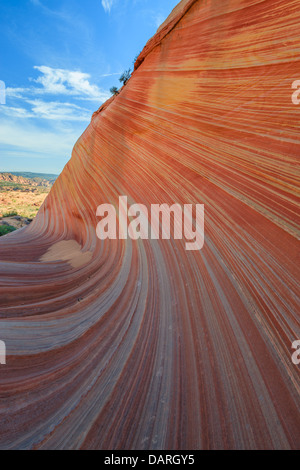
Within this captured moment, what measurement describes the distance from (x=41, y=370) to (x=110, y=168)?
3.95 metres

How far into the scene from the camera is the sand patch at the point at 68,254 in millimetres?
3402

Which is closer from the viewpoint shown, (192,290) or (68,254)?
(192,290)

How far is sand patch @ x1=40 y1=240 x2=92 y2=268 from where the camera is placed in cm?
340

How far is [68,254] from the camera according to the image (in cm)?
381

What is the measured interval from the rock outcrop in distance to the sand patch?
7 cm

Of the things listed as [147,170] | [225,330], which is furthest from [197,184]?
[225,330]

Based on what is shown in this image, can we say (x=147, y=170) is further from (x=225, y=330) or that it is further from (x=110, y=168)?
(x=225, y=330)

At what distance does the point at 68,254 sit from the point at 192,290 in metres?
2.72

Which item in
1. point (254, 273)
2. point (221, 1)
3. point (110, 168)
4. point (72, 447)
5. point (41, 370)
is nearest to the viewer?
point (72, 447)

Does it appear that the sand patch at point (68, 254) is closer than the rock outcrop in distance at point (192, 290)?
No

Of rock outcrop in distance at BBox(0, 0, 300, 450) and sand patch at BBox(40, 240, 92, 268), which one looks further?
sand patch at BBox(40, 240, 92, 268)

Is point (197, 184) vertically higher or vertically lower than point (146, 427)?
higher

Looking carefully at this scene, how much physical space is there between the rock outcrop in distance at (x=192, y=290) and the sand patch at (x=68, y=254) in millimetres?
66

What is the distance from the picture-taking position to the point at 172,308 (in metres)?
1.92
